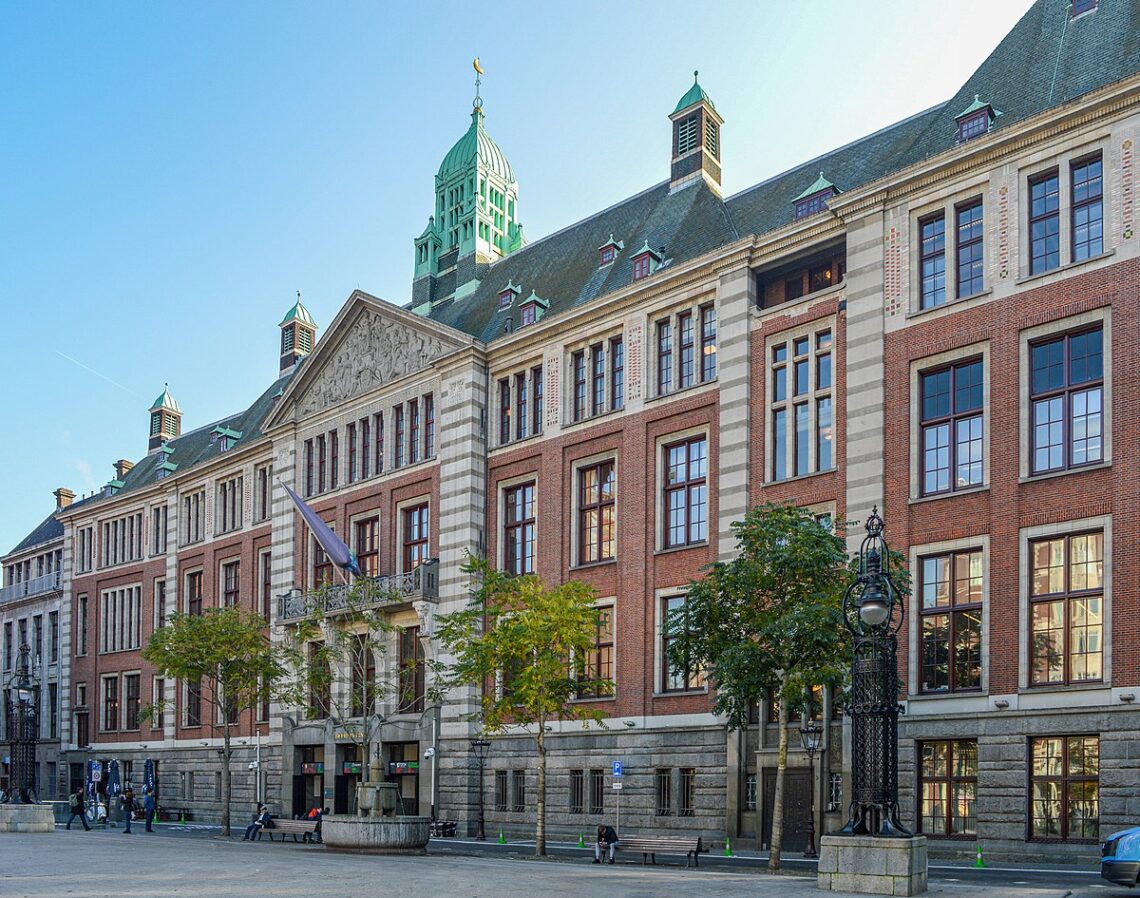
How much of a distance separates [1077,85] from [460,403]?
25957 millimetres

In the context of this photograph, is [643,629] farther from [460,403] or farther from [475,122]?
[475,122]

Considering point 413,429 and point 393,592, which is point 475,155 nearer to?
point 413,429

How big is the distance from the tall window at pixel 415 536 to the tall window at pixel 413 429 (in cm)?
217

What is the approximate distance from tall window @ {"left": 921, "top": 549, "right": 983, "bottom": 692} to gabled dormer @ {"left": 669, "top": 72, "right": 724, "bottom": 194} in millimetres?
21299

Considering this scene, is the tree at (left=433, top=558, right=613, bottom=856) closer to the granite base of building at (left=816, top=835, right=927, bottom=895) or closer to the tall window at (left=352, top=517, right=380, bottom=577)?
the granite base of building at (left=816, top=835, right=927, bottom=895)

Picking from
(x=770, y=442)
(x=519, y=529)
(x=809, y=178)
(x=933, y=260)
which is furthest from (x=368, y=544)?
(x=933, y=260)

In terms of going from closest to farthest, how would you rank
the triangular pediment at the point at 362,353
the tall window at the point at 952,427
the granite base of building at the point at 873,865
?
1. the granite base of building at the point at 873,865
2. the tall window at the point at 952,427
3. the triangular pediment at the point at 362,353

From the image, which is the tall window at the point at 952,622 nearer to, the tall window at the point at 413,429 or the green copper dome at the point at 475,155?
the tall window at the point at 413,429

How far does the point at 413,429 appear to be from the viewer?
56219 millimetres

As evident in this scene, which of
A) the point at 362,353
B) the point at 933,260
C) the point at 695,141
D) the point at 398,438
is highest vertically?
the point at 695,141

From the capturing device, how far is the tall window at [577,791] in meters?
46.3

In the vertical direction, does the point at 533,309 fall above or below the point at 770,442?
above

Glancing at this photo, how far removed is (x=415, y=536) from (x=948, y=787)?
26387mm

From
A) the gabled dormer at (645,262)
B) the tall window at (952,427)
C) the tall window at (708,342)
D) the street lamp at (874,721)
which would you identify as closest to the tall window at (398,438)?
the gabled dormer at (645,262)
